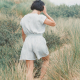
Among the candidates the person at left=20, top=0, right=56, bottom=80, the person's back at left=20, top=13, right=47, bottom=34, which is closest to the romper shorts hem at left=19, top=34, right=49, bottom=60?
the person at left=20, top=0, right=56, bottom=80

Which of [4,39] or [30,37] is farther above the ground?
[30,37]

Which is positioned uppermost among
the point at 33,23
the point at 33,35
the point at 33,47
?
the point at 33,23

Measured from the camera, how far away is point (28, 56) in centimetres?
225

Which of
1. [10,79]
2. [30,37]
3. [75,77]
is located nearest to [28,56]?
[30,37]

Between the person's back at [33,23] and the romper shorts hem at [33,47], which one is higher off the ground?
the person's back at [33,23]

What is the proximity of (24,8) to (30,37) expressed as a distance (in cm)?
770

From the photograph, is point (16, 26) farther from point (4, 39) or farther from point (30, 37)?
point (30, 37)

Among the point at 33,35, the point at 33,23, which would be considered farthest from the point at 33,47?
the point at 33,23

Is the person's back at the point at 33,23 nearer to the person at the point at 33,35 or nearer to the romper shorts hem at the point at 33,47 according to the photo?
the person at the point at 33,35

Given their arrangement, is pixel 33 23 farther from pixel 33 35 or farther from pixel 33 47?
pixel 33 47

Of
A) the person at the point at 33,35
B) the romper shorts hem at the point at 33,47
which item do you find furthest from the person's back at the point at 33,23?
the romper shorts hem at the point at 33,47

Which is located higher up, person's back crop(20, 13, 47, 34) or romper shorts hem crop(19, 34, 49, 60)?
person's back crop(20, 13, 47, 34)

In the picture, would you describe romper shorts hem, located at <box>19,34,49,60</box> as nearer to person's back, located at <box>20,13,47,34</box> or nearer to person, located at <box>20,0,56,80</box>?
person, located at <box>20,0,56,80</box>

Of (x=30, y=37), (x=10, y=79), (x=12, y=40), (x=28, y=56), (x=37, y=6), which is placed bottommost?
(x=12, y=40)
